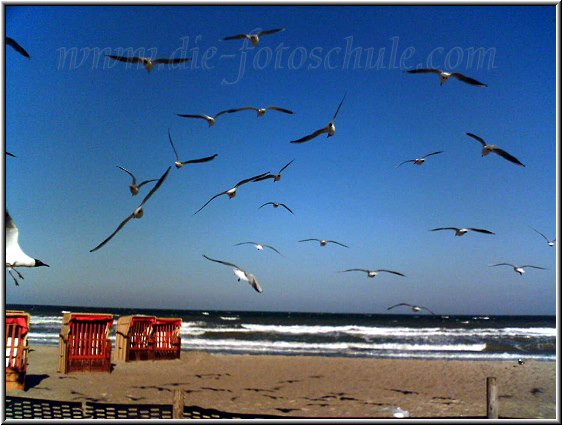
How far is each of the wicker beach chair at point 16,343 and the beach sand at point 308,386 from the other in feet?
1.36

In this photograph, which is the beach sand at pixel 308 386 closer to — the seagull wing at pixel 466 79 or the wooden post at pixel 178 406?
the wooden post at pixel 178 406

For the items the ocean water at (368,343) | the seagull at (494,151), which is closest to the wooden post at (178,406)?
the seagull at (494,151)

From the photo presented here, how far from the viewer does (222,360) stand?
21.5 metres

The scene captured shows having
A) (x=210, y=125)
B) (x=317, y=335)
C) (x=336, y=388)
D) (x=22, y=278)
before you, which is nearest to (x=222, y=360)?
(x=336, y=388)

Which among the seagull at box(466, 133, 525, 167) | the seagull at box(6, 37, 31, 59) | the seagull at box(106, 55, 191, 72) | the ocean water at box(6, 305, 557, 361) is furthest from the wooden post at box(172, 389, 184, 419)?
the ocean water at box(6, 305, 557, 361)

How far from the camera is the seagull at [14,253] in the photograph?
6766mm

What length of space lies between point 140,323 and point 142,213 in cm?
928

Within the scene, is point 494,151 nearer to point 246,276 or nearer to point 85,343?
point 246,276

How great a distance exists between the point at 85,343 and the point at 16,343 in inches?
152

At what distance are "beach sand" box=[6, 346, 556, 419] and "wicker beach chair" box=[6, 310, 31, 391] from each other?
0.41 meters

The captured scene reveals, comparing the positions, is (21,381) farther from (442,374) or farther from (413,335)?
(413,335)

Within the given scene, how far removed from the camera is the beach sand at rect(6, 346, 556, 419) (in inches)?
488

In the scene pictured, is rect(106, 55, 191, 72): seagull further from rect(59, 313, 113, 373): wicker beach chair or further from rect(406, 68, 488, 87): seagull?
rect(59, 313, 113, 373): wicker beach chair

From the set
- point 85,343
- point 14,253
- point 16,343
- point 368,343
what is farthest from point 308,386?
point 368,343
